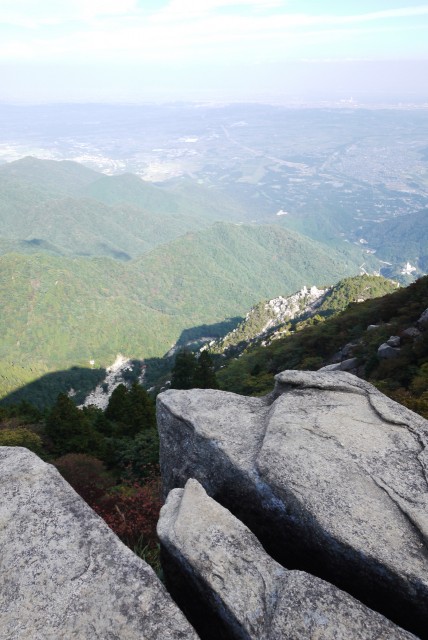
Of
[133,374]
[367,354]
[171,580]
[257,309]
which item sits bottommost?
[133,374]

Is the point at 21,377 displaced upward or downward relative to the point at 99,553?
downward

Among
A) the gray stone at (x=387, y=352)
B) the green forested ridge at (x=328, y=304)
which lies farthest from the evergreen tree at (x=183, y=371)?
the green forested ridge at (x=328, y=304)

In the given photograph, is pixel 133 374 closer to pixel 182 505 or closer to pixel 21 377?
pixel 21 377

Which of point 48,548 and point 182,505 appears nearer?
point 48,548

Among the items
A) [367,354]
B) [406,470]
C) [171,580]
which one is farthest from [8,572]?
[367,354]

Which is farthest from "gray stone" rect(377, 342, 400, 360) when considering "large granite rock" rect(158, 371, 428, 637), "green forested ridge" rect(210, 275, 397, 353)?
"green forested ridge" rect(210, 275, 397, 353)

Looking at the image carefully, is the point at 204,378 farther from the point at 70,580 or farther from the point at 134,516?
the point at 70,580

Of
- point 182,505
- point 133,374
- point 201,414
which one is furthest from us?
point 133,374

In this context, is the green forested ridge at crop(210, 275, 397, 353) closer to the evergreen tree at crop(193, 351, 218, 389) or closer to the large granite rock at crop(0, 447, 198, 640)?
the evergreen tree at crop(193, 351, 218, 389)
